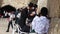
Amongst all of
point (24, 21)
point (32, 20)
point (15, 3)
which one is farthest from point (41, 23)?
point (15, 3)

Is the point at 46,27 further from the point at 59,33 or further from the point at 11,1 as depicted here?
the point at 11,1

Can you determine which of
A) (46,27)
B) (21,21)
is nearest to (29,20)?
(21,21)

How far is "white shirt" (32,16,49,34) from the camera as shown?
335 inches

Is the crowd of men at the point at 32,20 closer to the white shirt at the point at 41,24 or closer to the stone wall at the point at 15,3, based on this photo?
the white shirt at the point at 41,24

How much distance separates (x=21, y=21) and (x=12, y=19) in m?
1.36

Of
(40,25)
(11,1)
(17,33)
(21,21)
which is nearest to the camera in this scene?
(40,25)

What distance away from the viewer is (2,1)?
59.5 feet

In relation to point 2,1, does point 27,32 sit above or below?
below

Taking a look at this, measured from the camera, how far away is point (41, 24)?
8516 millimetres

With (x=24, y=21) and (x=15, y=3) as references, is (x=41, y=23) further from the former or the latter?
(x=15, y=3)

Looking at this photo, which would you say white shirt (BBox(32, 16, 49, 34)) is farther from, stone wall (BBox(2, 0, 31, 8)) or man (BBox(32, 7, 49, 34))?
stone wall (BBox(2, 0, 31, 8))

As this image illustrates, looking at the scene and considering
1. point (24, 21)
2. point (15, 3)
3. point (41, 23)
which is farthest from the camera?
point (15, 3)

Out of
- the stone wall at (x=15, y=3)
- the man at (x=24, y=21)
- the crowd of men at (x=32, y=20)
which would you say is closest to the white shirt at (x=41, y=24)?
the crowd of men at (x=32, y=20)

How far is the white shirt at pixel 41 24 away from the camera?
851 cm
